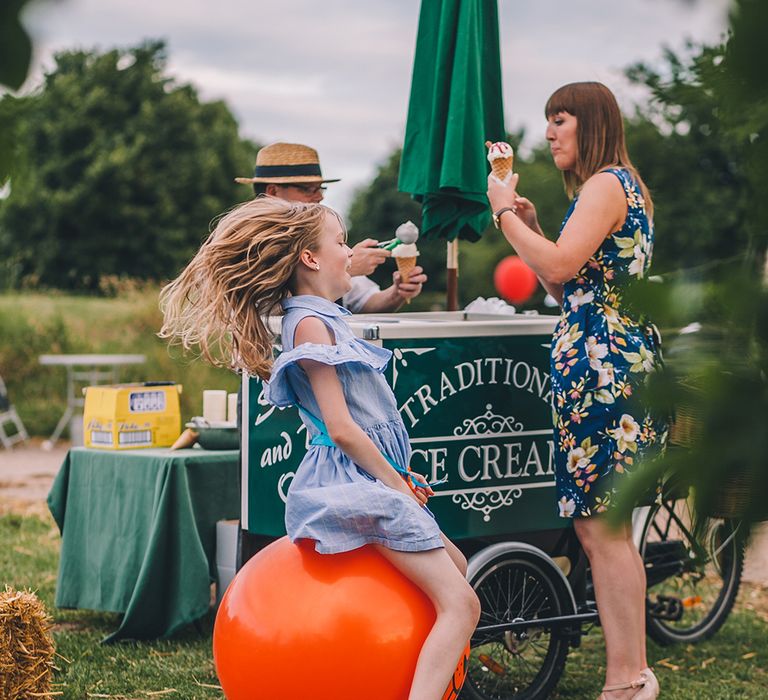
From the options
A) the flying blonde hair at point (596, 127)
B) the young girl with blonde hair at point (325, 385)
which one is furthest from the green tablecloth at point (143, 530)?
the flying blonde hair at point (596, 127)

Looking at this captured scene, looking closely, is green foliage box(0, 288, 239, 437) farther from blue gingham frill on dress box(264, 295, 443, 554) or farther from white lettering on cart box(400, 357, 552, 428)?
blue gingham frill on dress box(264, 295, 443, 554)

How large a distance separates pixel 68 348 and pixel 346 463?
36.3 ft

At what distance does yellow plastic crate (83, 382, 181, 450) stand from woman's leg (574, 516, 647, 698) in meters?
2.18

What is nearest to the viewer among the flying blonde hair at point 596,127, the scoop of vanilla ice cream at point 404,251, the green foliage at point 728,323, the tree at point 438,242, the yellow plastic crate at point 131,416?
the green foliage at point 728,323

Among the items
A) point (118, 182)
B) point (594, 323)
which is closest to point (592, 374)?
point (594, 323)

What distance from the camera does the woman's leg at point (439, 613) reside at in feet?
9.32

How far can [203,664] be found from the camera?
14.4ft

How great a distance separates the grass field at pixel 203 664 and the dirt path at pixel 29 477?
4.50 feet

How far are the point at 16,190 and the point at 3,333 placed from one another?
13.2 metres

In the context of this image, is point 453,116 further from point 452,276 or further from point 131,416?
point 131,416

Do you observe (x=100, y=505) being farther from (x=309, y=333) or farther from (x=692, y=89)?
(x=692, y=89)

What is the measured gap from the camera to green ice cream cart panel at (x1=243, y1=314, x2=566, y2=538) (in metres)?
3.76

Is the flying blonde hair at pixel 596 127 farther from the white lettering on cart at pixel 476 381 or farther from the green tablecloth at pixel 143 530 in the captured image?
the green tablecloth at pixel 143 530

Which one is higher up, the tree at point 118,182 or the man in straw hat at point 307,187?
the tree at point 118,182
